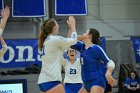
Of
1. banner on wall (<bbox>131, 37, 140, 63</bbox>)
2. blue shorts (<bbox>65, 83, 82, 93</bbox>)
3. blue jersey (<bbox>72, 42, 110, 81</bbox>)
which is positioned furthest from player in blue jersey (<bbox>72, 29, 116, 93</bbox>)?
banner on wall (<bbox>131, 37, 140, 63</bbox>)

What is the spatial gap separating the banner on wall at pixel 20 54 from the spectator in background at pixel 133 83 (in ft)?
10.2

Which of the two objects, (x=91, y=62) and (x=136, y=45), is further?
(x=136, y=45)

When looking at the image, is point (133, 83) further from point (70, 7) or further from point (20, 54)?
point (20, 54)

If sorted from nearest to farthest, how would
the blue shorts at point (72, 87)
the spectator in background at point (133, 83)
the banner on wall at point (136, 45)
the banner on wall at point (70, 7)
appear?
the blue shorts at point (72, 87) → the spectator in background at point (133, 83) → the banner on wall at point (70, 7) → the banner on wall at point (136, 45)

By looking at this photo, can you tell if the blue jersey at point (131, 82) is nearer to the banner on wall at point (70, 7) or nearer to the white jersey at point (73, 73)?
the banner on wall at point (70, 7)

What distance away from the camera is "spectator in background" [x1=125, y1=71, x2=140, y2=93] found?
464 inches

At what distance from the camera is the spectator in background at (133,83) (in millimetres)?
11781

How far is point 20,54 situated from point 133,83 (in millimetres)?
3902

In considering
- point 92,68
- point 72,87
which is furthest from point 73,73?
point 92,68

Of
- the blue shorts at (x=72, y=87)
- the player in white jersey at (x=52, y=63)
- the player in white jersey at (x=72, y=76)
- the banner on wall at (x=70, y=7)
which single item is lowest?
the blue shorts at (x=72, y=87)

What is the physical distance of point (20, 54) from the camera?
444 inches

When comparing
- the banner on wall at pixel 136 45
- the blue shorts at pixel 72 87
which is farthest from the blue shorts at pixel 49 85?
the banner on wall at pixel 136 45

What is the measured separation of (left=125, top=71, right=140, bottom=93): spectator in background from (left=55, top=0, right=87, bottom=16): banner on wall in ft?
9.05

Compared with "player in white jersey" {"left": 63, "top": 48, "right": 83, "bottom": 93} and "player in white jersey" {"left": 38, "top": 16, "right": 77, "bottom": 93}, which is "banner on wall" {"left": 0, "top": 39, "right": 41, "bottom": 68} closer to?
"player in white jersey" {"left": 63, "top": 48, "right": 83, "bottom": 93}
